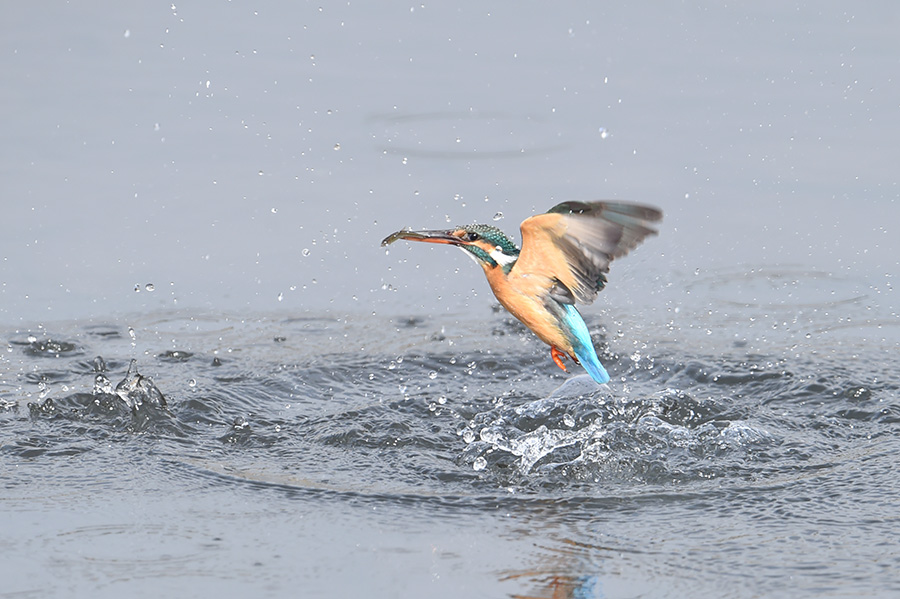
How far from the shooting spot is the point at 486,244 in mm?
4934

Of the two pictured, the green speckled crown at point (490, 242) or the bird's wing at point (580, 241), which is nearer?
the bird's wing at point (580, 241)

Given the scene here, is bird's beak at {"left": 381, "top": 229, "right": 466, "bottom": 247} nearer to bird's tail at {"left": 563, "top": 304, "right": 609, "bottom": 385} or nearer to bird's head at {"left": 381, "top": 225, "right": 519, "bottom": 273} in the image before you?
bird's head at {"left": 381, "top": 225, "right": 519, "bottom": 273}

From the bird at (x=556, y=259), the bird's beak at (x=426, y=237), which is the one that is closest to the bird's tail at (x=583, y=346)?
the bird at (x=556, y=259)

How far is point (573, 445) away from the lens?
4895mm

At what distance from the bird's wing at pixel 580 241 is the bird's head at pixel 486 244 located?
55mm

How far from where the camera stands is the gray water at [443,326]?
3.97 m

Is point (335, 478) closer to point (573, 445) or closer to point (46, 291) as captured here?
point (573, 445)

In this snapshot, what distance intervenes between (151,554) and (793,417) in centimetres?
273

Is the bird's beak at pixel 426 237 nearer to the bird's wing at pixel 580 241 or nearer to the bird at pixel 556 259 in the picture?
the bird at pixel 556 259

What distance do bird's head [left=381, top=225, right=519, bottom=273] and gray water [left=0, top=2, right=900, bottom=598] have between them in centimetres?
65

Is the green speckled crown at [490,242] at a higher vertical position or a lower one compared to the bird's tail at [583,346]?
higher

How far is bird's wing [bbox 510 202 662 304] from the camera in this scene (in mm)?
4590

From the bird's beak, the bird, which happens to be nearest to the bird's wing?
the bird

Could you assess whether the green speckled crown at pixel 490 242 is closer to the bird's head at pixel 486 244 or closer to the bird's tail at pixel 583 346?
the bird's head at pixel 486 244
